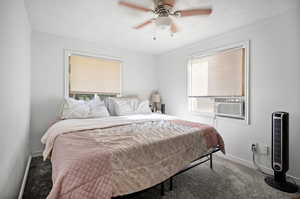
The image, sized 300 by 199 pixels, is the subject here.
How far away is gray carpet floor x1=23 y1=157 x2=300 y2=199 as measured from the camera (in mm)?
1719

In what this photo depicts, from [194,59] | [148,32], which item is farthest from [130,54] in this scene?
[194,59]

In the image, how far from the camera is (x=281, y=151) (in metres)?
1.90

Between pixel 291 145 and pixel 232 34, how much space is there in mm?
2027

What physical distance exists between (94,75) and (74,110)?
41.9 inches

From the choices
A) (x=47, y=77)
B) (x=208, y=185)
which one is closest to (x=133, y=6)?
(x=47, y=77)

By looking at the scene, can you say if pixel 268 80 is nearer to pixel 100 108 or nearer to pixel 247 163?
pixel 247 163

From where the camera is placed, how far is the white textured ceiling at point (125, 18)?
192cm

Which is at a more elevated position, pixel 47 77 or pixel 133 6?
pixel 133 6

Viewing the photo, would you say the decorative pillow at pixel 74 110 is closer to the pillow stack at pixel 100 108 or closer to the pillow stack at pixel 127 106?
the pillow stack at pixel 100 108

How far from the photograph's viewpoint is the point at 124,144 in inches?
55.1

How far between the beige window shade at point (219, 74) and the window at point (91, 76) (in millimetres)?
1932

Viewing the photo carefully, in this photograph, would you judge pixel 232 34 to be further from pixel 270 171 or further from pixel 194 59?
pixel 270 171

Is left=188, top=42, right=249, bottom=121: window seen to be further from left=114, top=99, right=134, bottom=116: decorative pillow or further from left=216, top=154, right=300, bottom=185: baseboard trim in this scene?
left=114, top=99, right=134, bottom=116: decorative pillow

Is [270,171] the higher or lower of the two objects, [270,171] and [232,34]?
the lower
